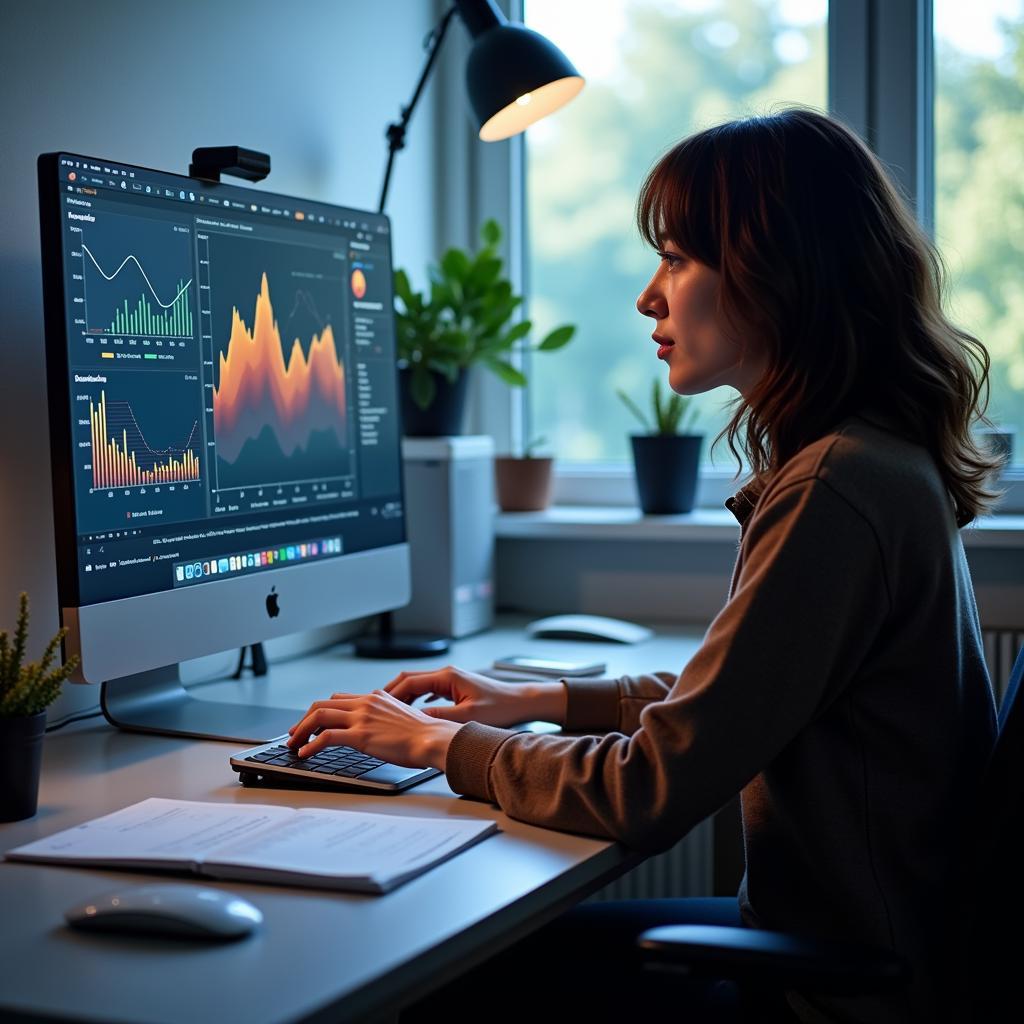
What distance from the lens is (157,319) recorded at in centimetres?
127

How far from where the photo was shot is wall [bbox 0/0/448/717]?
4.55 ft

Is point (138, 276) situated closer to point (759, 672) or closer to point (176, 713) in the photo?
point (176, 713)

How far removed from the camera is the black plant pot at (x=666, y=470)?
7.14 feet

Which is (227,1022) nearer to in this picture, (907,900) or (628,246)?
(907,900)

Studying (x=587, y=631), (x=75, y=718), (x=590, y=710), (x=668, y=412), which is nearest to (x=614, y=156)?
(x=668, y=412)

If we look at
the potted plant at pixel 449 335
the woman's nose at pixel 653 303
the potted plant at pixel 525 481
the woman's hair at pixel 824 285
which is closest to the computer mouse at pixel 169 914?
the woman's hair at pixel 824 285

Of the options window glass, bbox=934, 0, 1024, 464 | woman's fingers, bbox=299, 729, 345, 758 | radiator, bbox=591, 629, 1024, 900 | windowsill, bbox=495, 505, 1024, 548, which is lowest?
radiator, bbox=591, 629, 1024, 900

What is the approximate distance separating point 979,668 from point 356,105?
1461 mm

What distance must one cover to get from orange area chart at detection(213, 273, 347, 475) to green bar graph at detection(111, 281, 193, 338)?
0.07 metres

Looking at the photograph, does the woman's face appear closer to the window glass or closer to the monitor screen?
the monitor screen

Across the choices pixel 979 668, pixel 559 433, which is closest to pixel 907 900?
pixel 979 668

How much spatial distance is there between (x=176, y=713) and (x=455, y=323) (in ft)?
2.93

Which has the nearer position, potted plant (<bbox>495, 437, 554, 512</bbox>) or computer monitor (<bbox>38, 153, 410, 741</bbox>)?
computer monitor (<bbox>38, 153, 410, 741</bbox>)

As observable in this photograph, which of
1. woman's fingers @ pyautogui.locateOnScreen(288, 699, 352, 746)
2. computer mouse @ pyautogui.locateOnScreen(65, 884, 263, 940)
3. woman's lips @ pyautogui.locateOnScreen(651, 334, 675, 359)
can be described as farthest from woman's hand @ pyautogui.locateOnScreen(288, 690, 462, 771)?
woman's lips @ pyautogui.locateOnScreen(651, 334, 675, 359)
